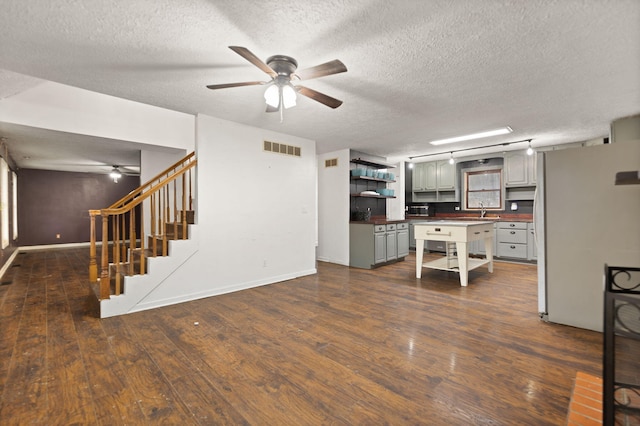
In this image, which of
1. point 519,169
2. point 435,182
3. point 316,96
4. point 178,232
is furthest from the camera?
point 435,182

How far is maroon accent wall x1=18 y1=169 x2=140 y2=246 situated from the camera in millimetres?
7996

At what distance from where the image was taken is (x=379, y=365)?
2076 millimetres

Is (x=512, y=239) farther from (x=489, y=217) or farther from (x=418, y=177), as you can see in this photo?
(x=418, y=177)

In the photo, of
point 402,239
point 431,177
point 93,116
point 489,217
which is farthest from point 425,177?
point 93,116

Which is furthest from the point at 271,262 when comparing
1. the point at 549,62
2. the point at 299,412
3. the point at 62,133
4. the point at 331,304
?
the point at 549,62

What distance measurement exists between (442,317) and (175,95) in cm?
380

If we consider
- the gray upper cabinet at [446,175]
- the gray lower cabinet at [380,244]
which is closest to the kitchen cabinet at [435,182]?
the gray upper cabinet at [446,175]

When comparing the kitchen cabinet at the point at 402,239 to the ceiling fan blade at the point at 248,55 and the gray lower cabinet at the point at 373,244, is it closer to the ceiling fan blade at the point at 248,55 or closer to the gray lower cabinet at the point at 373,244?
the gray lower cabinet at the point at 373,244

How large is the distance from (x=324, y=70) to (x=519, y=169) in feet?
19.9

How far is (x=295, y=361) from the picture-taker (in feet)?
7.06

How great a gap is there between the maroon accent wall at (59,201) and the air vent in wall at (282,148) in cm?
743

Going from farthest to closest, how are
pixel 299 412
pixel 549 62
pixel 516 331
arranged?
pixel 516 331 → pixel 549 62 → pixel 299 412

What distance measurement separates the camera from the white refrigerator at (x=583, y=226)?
2.50m

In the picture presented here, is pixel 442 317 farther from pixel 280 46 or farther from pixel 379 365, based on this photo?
pixel 280 46
